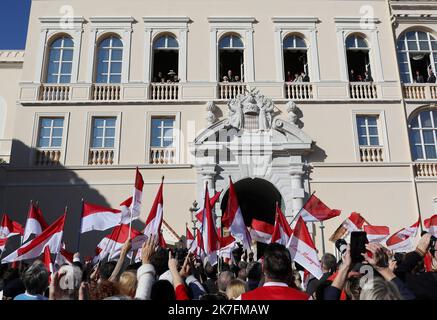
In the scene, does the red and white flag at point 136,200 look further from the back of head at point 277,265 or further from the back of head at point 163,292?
the back of head at point 277,265

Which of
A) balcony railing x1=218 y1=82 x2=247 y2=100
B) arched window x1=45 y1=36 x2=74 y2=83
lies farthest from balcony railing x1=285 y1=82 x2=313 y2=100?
arched window x1=45 y1=36 x2=74 y2=83

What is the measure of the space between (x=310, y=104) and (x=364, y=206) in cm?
483

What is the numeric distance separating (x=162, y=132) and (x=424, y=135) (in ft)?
36.9

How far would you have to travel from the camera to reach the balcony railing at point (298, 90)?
17469 mm

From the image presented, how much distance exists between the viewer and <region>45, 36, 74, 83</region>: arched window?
17.6 m

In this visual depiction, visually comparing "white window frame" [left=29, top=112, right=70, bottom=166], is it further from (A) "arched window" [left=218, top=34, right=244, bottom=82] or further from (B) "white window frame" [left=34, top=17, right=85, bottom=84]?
(A) "arched window" [left=218, top=34, right=244, bottom=82]

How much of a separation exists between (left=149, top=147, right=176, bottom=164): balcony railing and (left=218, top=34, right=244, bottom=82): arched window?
4073mm

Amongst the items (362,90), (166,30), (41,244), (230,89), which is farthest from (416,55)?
(41,244)

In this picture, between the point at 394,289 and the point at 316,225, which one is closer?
the point at 394,289

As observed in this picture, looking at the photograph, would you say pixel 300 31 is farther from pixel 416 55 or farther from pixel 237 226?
pixel 237 226

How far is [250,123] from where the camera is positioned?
16.6 metres
